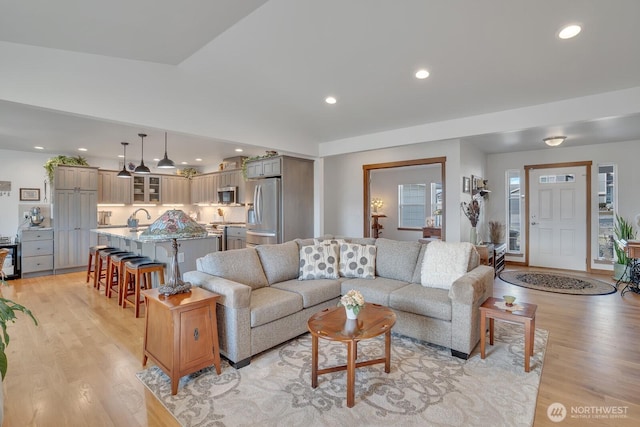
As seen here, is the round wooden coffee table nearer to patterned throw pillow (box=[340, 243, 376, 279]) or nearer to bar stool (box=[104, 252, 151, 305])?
patterned throw pillow (box=[340, 243, 376, 279])

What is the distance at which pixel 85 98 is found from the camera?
3.06m

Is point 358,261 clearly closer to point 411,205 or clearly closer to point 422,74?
point 422,74

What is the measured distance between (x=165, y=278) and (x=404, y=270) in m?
3.20

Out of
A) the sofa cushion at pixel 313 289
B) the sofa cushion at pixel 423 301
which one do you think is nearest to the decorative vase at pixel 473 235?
the sofa cushion at pixel 423 301

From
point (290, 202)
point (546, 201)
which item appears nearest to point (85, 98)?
point (290, 202)

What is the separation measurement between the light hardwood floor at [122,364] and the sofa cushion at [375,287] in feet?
4.54

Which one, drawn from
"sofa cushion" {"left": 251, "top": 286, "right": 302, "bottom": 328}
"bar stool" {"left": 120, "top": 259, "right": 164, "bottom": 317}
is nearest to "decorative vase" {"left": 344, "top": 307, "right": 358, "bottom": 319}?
"sofa cushion" {"left": 251, "top": 286, "right": 302, "bottom": 328}

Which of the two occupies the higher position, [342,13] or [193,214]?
[342,13]

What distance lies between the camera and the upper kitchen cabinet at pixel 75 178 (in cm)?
639

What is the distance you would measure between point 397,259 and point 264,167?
11.1 ft

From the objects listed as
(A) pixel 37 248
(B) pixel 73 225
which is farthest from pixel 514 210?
(A) pixel 37 248

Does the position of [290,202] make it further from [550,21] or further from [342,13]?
[550,21]

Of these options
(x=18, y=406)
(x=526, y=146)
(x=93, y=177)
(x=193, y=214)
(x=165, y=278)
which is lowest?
(x=18, y=406)

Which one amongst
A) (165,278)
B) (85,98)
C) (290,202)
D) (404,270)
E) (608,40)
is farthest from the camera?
(290,202)
